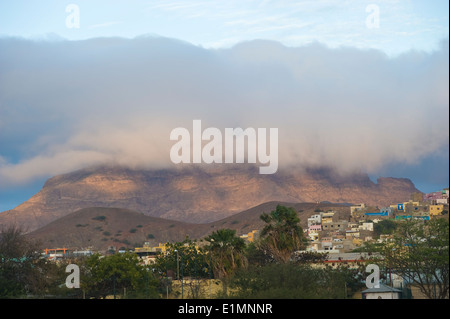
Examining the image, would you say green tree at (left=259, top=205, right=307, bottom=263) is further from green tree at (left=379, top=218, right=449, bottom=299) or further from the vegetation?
green tree at (left=379, top=218, right=449, bottom=299)

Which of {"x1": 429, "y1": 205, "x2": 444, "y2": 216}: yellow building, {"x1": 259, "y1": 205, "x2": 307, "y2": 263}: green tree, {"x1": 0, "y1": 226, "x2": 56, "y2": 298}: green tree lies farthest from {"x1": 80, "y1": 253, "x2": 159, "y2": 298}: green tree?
{"x1": 429, "y1": 205, "x2": 444, "y2": 216}: yellow building

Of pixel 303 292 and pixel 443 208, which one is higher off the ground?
pixel 443 208

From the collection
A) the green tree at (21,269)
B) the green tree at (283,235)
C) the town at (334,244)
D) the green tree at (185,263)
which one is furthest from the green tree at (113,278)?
the green tree at (283,235)

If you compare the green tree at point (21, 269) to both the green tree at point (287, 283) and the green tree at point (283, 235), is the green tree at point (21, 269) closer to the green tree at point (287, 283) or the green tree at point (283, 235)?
the green tree at point (287, 283)

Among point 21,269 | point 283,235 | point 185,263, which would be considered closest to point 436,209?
point 185,263

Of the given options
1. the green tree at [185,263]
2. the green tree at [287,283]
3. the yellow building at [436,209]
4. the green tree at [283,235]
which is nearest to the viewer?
the green tree at [287,283]
